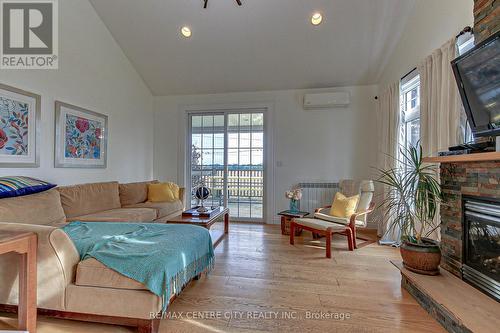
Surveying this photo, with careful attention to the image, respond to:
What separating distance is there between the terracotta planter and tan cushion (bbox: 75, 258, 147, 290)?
2120 millimetres

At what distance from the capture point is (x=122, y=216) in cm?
301

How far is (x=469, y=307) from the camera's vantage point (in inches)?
61.7

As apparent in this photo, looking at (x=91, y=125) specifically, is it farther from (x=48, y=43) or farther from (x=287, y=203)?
(x=287, y=203)

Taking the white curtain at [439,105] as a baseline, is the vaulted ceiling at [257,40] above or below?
above

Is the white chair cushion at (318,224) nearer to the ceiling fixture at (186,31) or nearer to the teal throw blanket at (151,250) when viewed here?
the teal throw blanket at (151,250)

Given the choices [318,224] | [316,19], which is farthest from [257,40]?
[318,224]

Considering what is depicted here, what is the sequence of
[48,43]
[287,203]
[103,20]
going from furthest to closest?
[287,203] < [103,20] < [48,43]

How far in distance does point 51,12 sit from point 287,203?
14.6 ft

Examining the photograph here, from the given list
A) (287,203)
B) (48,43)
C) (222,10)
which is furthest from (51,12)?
(287,203)

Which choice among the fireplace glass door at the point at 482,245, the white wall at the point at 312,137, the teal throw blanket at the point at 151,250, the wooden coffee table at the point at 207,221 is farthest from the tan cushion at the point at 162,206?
the fireplace glass door at the point at 482,245

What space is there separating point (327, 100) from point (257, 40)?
63.1 inches

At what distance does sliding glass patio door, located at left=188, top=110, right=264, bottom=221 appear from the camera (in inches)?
190

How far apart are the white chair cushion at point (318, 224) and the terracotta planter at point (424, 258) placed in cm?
99

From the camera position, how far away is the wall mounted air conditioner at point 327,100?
4.36 m
